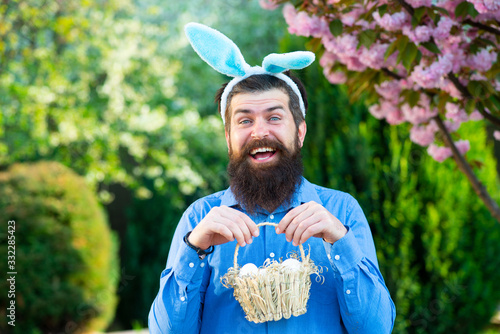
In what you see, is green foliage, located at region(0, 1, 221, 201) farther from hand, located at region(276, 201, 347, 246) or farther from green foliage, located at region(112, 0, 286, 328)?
hand, located at region(276, 201, 347, 246)

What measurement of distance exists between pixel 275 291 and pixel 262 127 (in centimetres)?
61

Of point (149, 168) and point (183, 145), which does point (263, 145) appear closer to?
point (183, 145)

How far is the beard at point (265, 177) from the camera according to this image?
2.02 meters

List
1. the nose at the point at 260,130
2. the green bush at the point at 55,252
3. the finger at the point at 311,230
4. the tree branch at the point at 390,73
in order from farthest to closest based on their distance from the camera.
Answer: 1. the green bush at the point at 55,252
2. the tree branch at the point at 390,73
3. the nose at the point at 260,130
4. the finger at the point at 311,230

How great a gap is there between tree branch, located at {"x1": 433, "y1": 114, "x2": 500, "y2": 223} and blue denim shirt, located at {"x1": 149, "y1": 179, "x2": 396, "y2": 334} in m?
1.11

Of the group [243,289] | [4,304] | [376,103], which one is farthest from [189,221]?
[4,304]

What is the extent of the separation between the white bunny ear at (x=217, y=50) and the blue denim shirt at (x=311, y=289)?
21.8 inches

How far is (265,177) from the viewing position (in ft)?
6.71

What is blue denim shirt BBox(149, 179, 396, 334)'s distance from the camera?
1.75 m

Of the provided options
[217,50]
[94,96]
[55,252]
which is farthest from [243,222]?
[94,96]

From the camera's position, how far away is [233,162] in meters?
2.11

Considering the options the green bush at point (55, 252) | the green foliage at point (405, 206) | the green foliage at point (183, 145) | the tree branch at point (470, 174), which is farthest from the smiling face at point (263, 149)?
the green bush at point (55, 252)

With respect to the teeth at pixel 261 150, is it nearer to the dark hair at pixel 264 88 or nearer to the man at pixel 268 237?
the man at pixel 268 237

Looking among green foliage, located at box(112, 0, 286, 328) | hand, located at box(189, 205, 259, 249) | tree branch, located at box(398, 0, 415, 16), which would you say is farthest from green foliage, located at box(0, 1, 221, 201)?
hand, located at box(189, 205, 259, 249)
